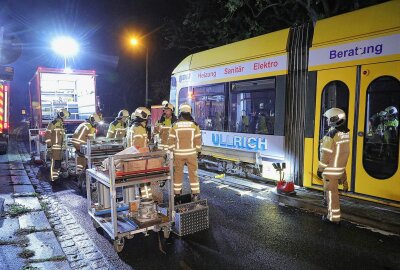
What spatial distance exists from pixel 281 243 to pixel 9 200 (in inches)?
210

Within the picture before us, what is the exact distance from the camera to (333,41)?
627 centimetres

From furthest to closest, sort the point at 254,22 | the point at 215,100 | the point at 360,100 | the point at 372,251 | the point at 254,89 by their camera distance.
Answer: the point at 254,22 < the point at 215,100 < the point at 254,89 < the point at 360,100 < the point at 372,251

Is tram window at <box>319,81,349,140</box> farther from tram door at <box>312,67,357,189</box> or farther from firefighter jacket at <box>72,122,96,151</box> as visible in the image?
firefighter jacket at <box>72,122,96,151</box>

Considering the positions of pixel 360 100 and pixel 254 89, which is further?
pixel 254 89

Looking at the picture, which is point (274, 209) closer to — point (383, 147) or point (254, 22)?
point (383, 147)

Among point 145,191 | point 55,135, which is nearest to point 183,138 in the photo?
point 145,191

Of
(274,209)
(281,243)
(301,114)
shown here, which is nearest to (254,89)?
(301,114)

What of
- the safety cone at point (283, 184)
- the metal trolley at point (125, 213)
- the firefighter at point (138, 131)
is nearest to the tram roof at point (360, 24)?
the safety cone at point (283, 184)

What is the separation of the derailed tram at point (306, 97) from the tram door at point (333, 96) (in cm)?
2

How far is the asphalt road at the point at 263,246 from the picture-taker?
3992 mm

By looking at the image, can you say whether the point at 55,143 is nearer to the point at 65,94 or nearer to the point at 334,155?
the point at 65,94

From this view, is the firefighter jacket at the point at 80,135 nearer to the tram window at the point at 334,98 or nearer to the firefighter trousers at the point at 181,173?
the firefighter trousers at the point at 181,173

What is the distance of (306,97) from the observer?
22.4 feet

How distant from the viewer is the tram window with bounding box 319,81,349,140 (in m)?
6.16
